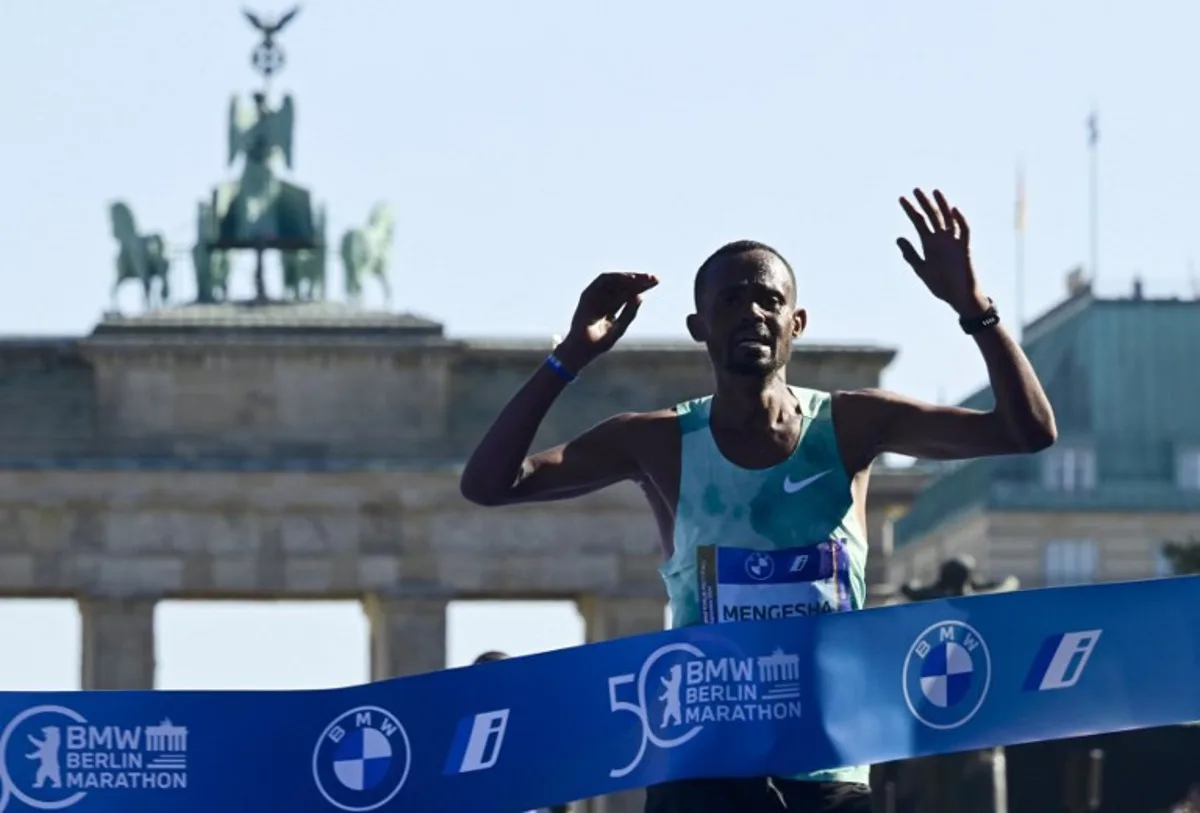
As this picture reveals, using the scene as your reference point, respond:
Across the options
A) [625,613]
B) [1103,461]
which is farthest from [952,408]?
[1103,461]

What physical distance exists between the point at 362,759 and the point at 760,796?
754mm

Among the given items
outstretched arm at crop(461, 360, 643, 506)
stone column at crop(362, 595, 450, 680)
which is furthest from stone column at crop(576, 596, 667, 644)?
outstretched arm at crop(461, 360, 643, 506)

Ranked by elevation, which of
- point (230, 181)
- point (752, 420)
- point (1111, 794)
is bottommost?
point (1111, 794)

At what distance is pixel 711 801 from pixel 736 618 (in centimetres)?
36

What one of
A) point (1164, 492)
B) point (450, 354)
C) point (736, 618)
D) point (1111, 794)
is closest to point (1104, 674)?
point (736, 618)

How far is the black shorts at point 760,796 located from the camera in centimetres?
788

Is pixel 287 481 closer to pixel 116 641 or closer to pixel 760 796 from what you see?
pixel 116 641

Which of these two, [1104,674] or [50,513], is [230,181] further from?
[1104,674]

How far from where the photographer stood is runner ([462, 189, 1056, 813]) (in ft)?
25.9

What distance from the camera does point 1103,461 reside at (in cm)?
10800

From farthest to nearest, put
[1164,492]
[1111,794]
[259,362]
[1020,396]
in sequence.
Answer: [1164,492] < [259,362] < [1111,794] < [1020,396]

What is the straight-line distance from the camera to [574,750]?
8.05 m

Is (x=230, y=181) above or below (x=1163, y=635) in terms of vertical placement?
above

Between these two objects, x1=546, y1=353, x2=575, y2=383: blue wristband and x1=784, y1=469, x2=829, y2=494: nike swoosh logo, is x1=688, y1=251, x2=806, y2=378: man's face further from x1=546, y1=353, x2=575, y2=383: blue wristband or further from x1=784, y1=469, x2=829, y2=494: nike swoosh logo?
x1=546, y1=353, x2=575, y2=383: blue wristband
